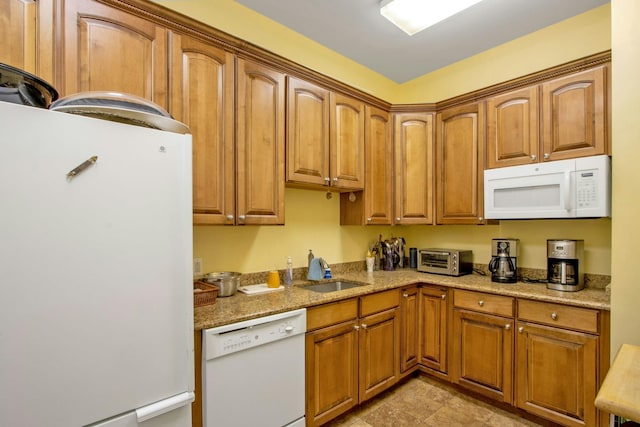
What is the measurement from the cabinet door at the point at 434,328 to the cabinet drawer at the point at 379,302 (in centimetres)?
31

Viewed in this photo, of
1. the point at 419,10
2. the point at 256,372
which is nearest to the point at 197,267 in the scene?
the point at 256,372

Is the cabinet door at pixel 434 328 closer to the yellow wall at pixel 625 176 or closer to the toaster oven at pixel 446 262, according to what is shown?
the toaster oven at pixel 446 262

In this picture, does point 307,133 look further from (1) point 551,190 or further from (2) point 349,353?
(1) point 551,190

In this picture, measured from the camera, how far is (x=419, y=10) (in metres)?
2.10

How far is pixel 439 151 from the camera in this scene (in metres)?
2.87

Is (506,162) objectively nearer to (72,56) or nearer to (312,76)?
(312,76)

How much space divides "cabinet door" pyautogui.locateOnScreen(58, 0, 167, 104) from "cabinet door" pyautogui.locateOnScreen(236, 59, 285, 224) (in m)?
0.46

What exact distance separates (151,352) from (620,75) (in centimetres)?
244

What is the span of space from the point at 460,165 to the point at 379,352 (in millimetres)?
1693

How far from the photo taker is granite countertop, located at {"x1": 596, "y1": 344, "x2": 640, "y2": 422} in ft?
2.86

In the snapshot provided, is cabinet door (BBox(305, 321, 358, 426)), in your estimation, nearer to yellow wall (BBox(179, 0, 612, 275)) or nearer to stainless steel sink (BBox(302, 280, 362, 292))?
stainless steel sink (BBox(302, 280, 362, 292))

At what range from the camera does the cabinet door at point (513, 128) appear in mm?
2322

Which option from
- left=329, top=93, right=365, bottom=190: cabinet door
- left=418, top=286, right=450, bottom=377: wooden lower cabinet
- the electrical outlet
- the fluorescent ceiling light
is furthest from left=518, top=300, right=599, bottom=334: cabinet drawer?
the electrical outlet

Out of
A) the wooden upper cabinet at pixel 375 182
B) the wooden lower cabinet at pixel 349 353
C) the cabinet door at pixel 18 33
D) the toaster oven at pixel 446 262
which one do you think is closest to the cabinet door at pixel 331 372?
the wooden lower cabinet at pixel 349 353
